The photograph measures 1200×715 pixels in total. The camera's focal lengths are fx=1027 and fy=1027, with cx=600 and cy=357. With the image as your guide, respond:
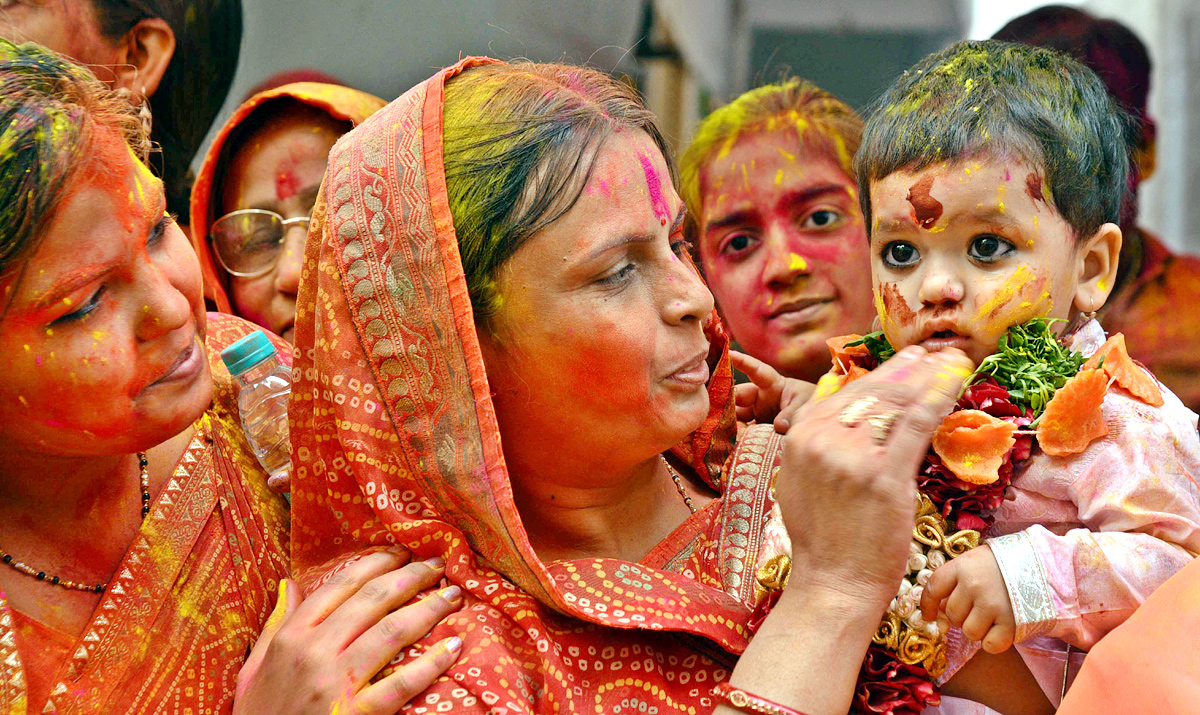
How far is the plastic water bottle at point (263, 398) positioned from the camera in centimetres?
216

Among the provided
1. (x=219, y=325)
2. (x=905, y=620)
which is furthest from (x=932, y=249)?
(x=219, y=325)

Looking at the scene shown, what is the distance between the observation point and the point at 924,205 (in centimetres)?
188

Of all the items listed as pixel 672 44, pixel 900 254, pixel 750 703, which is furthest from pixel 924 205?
pixel 672 44

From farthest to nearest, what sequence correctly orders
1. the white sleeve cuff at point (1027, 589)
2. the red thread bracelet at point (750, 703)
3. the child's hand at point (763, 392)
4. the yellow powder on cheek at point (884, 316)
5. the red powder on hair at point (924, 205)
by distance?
the child's hand at point (763, 392), the yellow powder on cheek at point (884, 316), the red powder on hair at point (924, 205), the white sleeve cuff at point (1027, 589), the red thread bracelet at point (750, 703)

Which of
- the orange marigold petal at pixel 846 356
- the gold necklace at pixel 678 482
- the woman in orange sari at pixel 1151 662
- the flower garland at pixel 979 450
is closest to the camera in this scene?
the woman in orange sari at pixel 1151 662

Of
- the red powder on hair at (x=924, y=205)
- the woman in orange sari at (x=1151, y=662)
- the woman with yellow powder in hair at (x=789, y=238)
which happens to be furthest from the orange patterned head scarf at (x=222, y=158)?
the woman in orange sari at (x=1151, y=662)

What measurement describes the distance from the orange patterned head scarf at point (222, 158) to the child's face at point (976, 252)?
179 cm

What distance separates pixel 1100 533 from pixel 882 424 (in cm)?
46

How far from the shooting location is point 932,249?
1909 millimetres

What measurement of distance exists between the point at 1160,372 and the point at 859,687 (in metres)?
2.27

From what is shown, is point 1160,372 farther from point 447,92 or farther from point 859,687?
point 447,92

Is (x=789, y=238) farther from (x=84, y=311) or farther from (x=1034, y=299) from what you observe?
(x=84, y=311)

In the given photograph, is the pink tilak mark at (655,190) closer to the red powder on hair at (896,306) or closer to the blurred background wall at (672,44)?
the red powder on hair at (896,306)

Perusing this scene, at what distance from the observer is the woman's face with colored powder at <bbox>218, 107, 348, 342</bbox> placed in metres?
2.95
